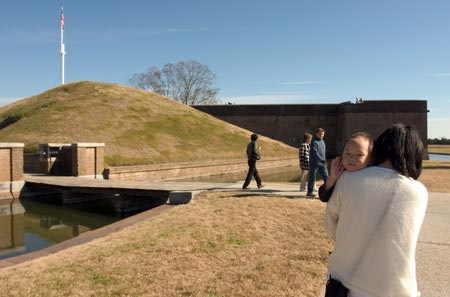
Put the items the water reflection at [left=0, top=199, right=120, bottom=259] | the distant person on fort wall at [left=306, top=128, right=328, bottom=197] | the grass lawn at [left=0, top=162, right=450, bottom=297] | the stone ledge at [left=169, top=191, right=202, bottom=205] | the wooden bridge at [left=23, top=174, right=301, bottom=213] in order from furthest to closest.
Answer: the wooden bridge at [left=23, top=174, right=301, bottom=213] → the stone ledge at [left=169, top=191, right=202, bottom=205] → the distant person on fort wall at [left=306, top=128, right=328, bottom=197] → the water reflection at [left=0, top=199, right=120, bottom=259] → the grass lawn at [left=0, top=162, right=450, bottom=297]

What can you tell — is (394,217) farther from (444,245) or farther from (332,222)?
(444,245)

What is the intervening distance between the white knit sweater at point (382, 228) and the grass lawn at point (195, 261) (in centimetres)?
236

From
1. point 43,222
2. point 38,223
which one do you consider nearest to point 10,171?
point 43,222

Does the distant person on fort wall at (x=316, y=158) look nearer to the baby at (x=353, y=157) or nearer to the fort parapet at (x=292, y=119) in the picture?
the baby at (x=353, y=157)

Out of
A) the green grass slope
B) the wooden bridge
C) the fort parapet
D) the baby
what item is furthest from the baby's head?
the fort parapet

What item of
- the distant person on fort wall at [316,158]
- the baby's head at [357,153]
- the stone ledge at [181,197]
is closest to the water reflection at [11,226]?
the stone ledge at [181,197]

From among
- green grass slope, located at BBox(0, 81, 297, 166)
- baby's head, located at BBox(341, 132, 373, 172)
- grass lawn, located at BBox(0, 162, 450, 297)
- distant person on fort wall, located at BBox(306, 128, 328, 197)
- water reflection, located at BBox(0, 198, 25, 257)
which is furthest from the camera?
green grass slope, located at BBox(0, 81, 297, 166)

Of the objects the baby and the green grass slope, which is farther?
the green grass slope

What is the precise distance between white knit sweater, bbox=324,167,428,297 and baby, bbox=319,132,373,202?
0.09m

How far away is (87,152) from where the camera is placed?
63.5 feet

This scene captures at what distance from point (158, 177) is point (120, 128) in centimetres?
725

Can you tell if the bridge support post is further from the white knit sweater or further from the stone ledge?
the white knit sweater

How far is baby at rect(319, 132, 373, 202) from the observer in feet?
7.40

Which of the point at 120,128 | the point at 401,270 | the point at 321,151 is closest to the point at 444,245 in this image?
the point at 321,151
